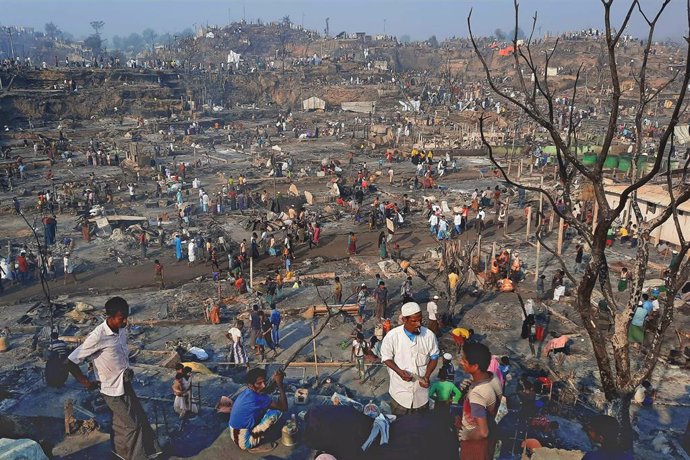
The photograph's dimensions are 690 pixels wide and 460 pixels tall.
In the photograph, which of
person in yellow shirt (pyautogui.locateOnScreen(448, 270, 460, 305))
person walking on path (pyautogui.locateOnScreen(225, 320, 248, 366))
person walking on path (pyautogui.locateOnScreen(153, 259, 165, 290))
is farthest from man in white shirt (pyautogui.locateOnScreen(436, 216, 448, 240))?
person walking on path (pyautogui.locateOnScreen(225, 320, 248, 366))

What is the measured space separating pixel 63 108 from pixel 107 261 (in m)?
38.4

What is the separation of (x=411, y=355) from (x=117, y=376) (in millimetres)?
2688

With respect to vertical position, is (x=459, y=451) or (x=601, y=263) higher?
(x=601, y=263)

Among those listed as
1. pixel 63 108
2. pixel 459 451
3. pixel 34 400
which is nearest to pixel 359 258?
pixel 34 400

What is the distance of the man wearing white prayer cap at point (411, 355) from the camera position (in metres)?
4.97

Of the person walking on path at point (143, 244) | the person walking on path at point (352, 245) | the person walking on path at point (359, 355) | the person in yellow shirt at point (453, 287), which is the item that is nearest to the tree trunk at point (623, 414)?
the person walking on path at point (359, 355)

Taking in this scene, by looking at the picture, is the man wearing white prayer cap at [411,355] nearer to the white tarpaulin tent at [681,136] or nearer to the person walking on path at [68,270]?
the person walking on path at [68,270]

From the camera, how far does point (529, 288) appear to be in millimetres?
14367

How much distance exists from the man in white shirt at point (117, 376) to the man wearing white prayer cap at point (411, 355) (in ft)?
7.83

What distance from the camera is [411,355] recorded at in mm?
4984

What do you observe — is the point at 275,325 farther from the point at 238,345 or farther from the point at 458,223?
the point at 458,223

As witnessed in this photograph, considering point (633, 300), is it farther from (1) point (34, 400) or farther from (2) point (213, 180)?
(2) point (213, 180)

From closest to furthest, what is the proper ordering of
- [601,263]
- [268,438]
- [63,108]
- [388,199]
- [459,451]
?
[601,263] → [459,451] → [268,438] → [388,199] → [63,108]

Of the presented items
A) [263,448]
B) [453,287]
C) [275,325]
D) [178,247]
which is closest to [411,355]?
[263,448]
